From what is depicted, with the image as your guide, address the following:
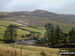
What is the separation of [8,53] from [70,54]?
14593mm

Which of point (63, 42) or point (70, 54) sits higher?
point (70, 54)

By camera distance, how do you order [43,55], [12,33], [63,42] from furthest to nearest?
[12,33] < [63,42] < [43,55]

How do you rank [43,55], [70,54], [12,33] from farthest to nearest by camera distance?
[12,33]
[70,54]
[43,55]

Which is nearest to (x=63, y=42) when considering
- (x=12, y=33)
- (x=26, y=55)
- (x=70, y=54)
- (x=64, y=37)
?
(x=64, y=37)

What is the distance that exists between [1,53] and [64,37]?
75705 millimetres

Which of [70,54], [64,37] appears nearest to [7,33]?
[64,37]

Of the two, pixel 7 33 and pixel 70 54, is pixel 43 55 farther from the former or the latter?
pixel 7 33

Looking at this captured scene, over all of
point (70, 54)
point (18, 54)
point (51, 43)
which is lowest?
point (51, 43)

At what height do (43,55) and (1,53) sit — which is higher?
(1,53)

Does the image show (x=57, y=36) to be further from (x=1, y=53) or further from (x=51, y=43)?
(x=1, y=53)

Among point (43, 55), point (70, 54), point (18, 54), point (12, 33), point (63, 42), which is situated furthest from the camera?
point (12, 33)

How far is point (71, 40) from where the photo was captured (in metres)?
94.0

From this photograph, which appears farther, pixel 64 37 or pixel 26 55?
pixel 64 37

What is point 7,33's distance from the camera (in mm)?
114438
